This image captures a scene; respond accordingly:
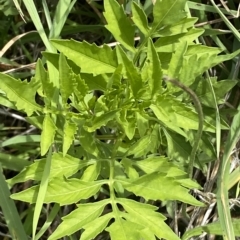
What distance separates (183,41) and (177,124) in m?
0.24

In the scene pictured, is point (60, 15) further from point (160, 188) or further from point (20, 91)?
point (160, 188)

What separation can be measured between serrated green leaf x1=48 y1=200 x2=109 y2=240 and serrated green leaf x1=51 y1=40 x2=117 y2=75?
0.36m

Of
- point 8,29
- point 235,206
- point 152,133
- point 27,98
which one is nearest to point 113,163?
point 152,133

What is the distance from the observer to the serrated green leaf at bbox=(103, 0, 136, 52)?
1310mm

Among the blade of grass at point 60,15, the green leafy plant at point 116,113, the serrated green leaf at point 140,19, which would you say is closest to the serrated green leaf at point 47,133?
the green leafy plant at point 116,113

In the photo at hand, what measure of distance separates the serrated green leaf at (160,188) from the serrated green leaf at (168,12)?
409 millimetres

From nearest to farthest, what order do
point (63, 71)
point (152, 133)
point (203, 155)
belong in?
point (63, 71) < point (152, 133) < point (203, 155)

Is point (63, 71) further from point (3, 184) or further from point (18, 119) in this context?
point (18, 119)

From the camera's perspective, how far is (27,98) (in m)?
1.24

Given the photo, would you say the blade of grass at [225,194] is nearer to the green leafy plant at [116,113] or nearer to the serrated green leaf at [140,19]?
the green leafy plant at [116,113]

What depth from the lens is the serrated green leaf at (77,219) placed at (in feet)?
4.10

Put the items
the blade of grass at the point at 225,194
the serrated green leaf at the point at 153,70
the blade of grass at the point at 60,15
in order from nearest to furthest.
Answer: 1. the serrated green leaf at the point at 153,70
2. the blade of grass at the point at 225,194
3. the blade of grass at the point at 60,15

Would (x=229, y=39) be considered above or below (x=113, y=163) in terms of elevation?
above

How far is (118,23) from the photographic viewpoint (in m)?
1.34
